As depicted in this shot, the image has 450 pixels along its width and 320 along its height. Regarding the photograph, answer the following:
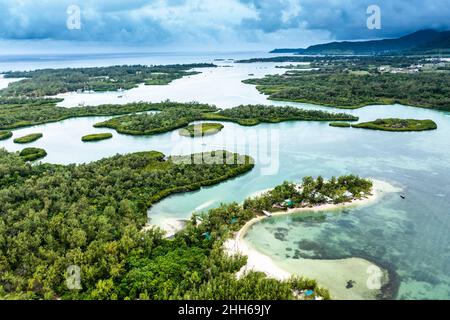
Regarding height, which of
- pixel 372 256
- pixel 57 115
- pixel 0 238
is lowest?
pixel 372 256

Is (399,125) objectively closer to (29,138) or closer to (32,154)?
(32,154)

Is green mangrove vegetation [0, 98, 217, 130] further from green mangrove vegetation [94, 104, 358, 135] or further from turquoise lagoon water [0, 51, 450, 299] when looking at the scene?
green mangrove vegetation [94, 104, 358, 135]

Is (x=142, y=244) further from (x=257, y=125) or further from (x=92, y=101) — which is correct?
(x=92, y=101)

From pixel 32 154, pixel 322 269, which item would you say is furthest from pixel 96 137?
pixel 322 269

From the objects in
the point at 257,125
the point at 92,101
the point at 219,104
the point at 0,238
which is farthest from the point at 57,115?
the point at 0,238

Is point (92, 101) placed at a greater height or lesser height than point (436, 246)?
greater

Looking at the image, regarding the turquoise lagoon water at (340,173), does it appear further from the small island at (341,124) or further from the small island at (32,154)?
the small island at (341,124)
